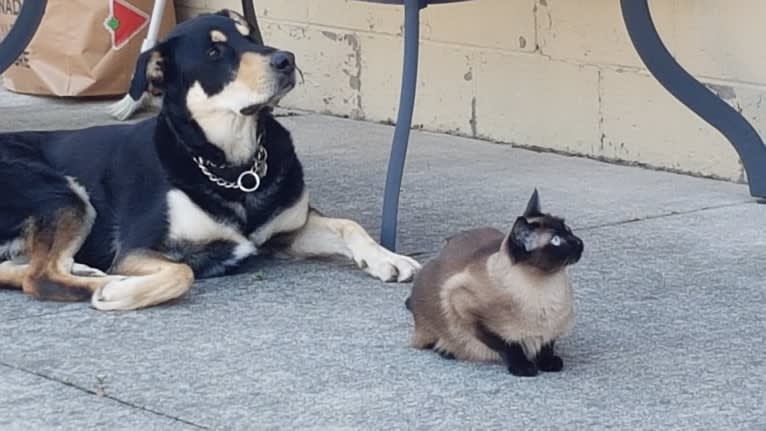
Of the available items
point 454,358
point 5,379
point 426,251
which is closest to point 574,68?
point 426,251

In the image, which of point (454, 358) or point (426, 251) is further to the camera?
point (426, 251)

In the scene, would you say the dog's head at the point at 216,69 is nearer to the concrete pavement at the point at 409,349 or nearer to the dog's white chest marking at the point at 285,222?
the dog's white chest marking at the point at 285,222

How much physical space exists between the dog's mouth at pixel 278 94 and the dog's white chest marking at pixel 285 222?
36 cm

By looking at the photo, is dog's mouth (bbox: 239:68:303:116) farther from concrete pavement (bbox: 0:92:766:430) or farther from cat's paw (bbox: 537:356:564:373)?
cat's paw (bbox: 537:356:564:373)

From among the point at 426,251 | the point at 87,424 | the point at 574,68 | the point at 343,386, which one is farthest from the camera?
the point at 574,68

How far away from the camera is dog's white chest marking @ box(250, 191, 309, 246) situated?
5.03 m

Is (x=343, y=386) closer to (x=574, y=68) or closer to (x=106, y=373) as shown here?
(x=106, y=373)

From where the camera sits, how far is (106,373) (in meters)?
3.97

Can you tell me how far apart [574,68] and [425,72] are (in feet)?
2.95

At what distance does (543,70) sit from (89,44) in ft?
8.27

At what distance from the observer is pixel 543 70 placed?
6.85 meters

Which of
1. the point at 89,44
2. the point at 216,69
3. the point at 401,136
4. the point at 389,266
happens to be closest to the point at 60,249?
the point at 216,69

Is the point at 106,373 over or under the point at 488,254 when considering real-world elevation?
under

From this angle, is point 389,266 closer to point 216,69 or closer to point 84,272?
point 216,69
